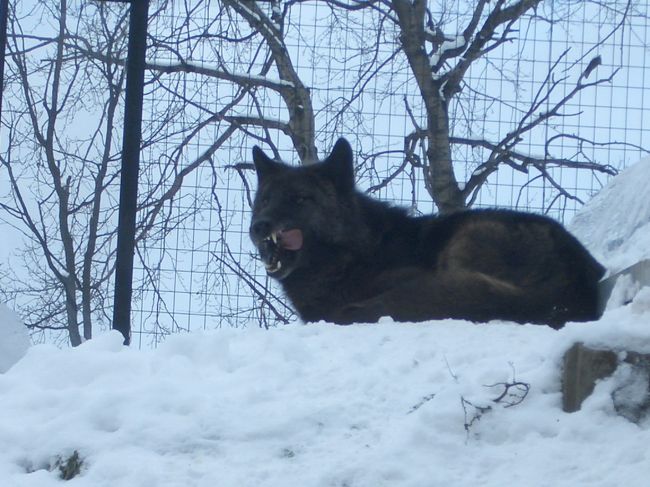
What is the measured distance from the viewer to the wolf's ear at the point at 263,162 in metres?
6.20

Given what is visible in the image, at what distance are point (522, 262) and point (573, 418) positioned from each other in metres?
2.24

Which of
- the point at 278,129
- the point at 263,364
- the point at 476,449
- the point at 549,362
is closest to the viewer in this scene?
the point at 476,449

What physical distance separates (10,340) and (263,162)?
1.81 m

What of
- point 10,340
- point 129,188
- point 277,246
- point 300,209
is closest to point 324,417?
point 129,188

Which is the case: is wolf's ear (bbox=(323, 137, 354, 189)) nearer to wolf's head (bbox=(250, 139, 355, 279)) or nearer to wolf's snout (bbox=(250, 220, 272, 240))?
wolf's head (bbox=(250, 139, 355, 279))

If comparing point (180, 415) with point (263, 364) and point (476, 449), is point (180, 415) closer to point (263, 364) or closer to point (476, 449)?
point (263, 364)

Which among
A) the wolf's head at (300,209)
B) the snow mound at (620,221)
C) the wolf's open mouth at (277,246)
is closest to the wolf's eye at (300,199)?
the wolf's head at (300,209)

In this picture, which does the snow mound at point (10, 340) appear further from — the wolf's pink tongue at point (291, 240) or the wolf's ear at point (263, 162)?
the wolf's ear at point (263, 162)

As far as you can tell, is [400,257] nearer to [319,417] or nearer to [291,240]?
[291,240]

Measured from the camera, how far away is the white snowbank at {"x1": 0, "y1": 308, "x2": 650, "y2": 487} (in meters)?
2.91

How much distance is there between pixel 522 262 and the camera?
5.22 metres

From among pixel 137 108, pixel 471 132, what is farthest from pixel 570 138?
pixel 137 108

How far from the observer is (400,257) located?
5844mm

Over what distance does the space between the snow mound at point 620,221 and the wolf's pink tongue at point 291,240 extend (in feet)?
5.64
